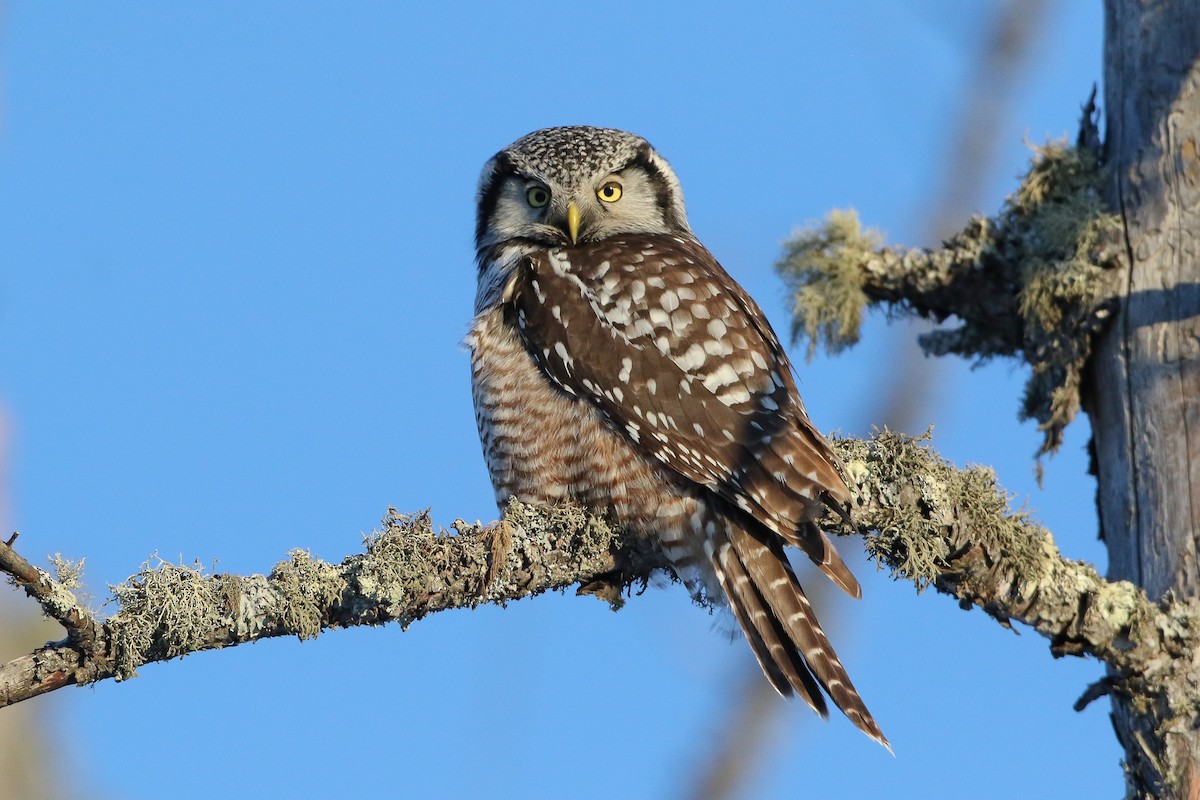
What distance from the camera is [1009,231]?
4527 mm

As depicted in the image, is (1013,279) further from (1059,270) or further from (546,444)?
(546,444)

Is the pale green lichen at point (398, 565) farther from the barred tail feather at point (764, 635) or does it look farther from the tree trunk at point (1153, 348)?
the tree trunk at point (1153, 348)

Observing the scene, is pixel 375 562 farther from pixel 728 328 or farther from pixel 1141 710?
pixel 1141 710

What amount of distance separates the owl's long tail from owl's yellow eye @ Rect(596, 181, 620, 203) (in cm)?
168

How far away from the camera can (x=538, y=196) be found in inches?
194

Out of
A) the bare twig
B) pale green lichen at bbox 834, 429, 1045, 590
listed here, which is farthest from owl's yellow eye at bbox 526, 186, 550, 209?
the bare twig

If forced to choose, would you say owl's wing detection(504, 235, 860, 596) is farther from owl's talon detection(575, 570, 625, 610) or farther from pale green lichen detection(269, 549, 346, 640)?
pale green lichen detection(269, 549, 346, 640)

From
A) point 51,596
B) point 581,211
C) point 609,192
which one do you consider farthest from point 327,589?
point 609,192

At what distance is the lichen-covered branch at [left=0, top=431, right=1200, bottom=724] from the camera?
305 cm

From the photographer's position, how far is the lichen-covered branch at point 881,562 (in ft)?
10.0

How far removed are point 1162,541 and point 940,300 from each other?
1278 mm

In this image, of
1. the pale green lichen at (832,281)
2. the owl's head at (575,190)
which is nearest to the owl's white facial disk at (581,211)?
the owl's head at (575,190)

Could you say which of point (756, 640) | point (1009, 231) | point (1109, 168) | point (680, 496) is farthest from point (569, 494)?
point (1109, 168)

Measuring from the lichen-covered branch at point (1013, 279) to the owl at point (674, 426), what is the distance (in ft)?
1.76
